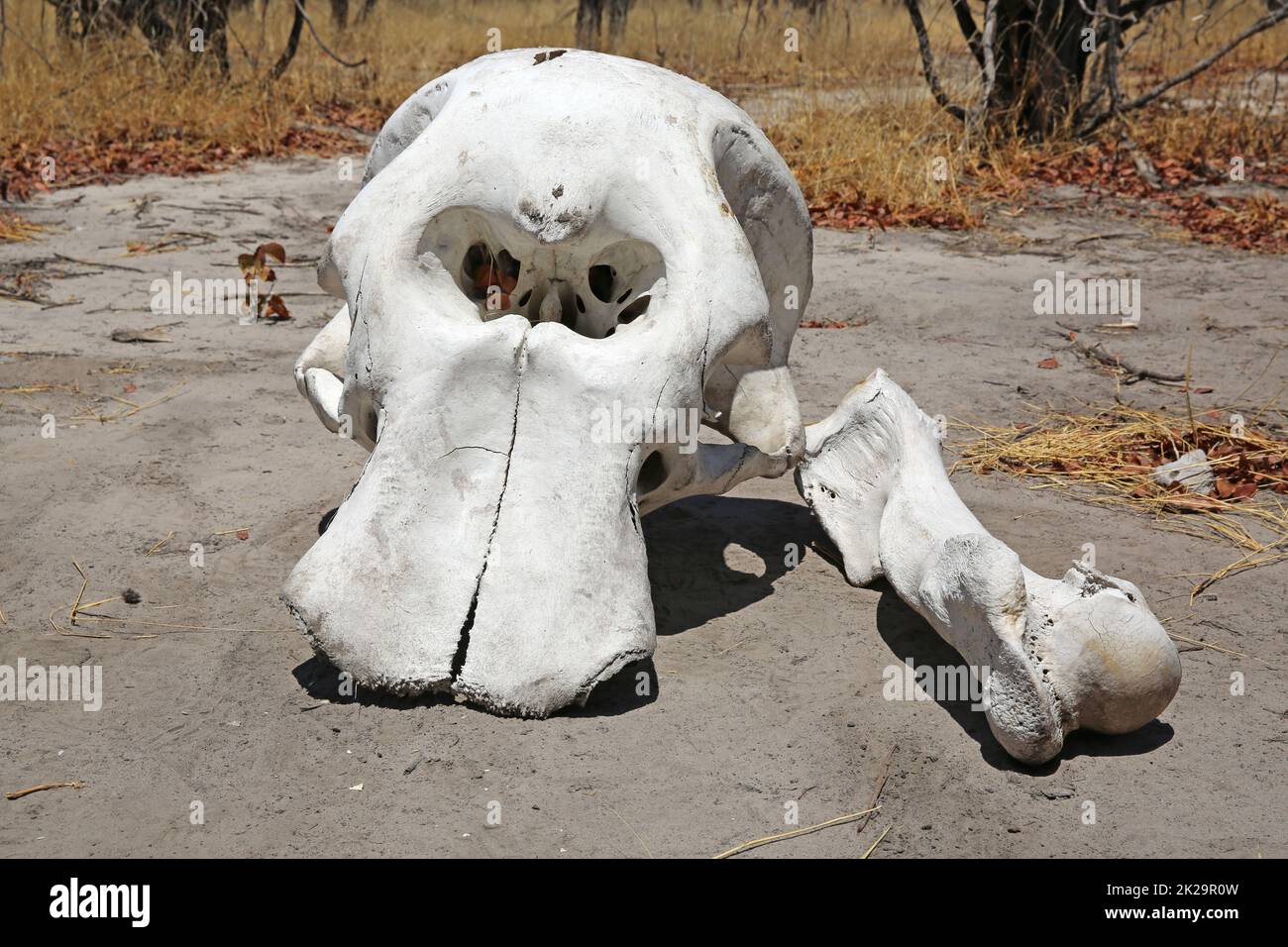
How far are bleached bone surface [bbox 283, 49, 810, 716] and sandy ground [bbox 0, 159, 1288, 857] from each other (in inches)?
10.0

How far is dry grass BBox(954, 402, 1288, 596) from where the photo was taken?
14.1 feet

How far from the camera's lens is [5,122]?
9234mm

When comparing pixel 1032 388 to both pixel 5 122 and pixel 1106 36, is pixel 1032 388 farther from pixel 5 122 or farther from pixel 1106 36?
pixel 5 122

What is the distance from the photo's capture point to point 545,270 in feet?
11.2

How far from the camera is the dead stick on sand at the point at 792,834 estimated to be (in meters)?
2.63

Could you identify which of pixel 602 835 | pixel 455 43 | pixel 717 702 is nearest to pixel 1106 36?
pixel 717 702

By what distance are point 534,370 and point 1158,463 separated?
284 cm

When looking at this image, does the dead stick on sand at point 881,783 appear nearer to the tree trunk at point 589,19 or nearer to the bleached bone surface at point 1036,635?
the bleached bone surface at point 1036,635

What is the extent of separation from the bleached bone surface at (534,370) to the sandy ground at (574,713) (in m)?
0.25

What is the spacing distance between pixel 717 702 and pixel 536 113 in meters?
1.61

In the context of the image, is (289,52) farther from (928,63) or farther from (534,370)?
(534,370)

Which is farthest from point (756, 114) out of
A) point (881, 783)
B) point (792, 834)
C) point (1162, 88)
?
point (792, 834)

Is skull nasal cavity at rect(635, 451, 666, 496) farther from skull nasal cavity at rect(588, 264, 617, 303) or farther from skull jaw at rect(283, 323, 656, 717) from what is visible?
skull nasal cavity at rect(588, 264, 617, 303)

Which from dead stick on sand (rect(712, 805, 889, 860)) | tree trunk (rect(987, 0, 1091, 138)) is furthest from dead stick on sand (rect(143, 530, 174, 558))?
tree trunk (rect(987, 0, 1091, 138))
